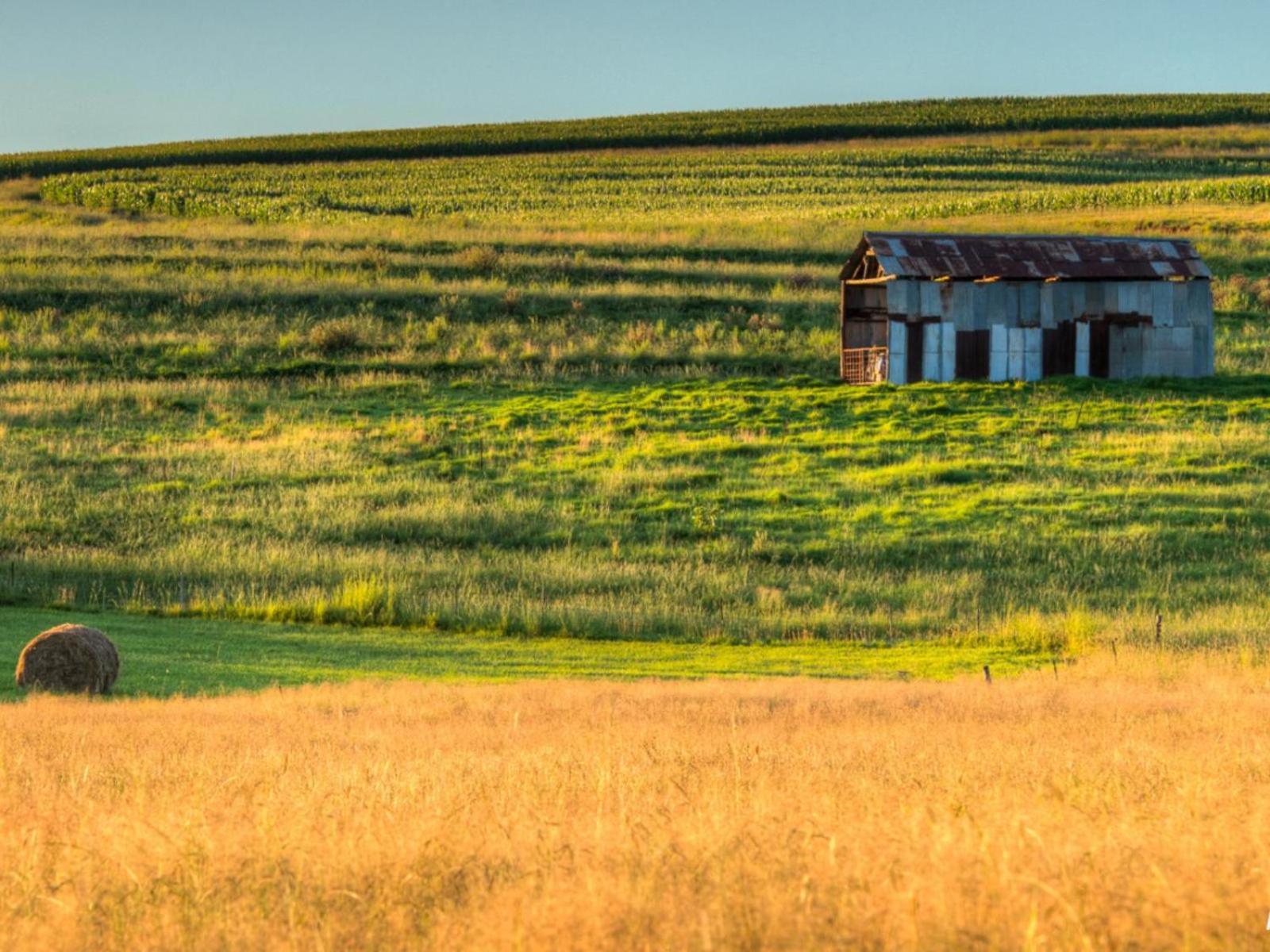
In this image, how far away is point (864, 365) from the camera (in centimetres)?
5059

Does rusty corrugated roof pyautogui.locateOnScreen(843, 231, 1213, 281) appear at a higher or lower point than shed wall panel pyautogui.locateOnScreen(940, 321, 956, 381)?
higher

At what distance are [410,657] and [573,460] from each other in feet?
51.8

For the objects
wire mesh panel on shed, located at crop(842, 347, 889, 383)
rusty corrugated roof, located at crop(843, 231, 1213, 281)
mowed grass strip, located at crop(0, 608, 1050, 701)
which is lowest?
mowed grass strip, located at crop(0, 608, 1050, 701)

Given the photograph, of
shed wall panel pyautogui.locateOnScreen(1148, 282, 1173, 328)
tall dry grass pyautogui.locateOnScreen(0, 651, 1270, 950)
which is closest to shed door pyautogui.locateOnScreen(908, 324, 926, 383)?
shed wall panel pyautogui.locateOnScreen(1148, 282, 1173, 328)

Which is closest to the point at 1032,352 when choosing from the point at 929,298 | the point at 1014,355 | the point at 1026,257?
the point at 1014,355

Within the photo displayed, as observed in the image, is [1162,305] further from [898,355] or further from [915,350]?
[898,355]

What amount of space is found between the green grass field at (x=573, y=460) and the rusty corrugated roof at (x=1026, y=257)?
158 inches

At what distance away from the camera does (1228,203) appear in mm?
88812

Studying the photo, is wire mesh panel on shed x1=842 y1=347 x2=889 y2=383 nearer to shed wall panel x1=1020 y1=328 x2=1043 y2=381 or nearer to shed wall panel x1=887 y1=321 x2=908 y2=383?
shed wall panel x1=887 y1=321 x2=908 y2=383

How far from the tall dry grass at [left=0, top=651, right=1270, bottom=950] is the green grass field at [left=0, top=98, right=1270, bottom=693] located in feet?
30.5

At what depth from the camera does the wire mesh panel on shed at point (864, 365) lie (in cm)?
4978

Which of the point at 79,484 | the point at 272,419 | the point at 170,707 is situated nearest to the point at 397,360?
the point at 272,419

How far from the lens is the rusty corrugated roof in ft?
165

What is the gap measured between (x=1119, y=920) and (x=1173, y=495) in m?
29.7
